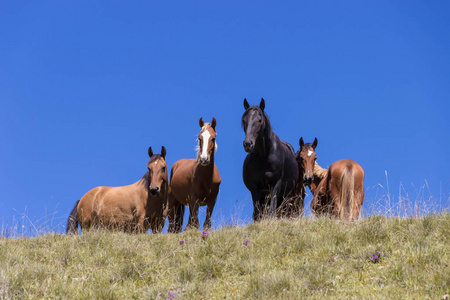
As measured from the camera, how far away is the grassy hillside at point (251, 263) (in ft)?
22.2

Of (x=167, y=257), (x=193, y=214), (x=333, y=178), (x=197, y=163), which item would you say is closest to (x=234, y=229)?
(x=167, y=257)

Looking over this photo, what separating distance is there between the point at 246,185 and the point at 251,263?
4494 millimetres

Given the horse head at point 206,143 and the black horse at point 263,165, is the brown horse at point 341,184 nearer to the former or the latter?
the black horse at point 263,165

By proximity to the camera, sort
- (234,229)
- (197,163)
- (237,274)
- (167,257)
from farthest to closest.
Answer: (197,163), (234,229), (167,257), (237,274)

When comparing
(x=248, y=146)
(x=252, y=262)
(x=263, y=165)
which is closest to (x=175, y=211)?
(x=263, y=165)

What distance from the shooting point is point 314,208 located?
1388 centimetres

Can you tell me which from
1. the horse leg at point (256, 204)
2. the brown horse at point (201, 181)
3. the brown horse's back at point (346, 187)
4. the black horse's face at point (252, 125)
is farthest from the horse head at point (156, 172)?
the brown horse's back at point (346, 187)

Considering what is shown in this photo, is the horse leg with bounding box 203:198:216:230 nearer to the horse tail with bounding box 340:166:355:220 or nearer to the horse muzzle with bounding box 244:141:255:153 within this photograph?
the horse muzzle with bounding box 244:141:255:153

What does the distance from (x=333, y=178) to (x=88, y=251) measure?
6897mm

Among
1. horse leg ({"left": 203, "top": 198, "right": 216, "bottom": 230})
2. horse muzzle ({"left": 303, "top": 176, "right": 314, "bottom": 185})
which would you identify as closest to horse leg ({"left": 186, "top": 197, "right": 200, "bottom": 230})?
horse leg ({"left": 203, "top": 198, "right": 216, "bottom": 230})

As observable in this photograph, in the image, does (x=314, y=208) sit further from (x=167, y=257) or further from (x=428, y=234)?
(x=167, y=257)

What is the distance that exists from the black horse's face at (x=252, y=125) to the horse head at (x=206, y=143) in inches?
37.5

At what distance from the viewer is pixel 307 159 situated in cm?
1314

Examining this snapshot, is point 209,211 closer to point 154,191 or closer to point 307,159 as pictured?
point 154,191
